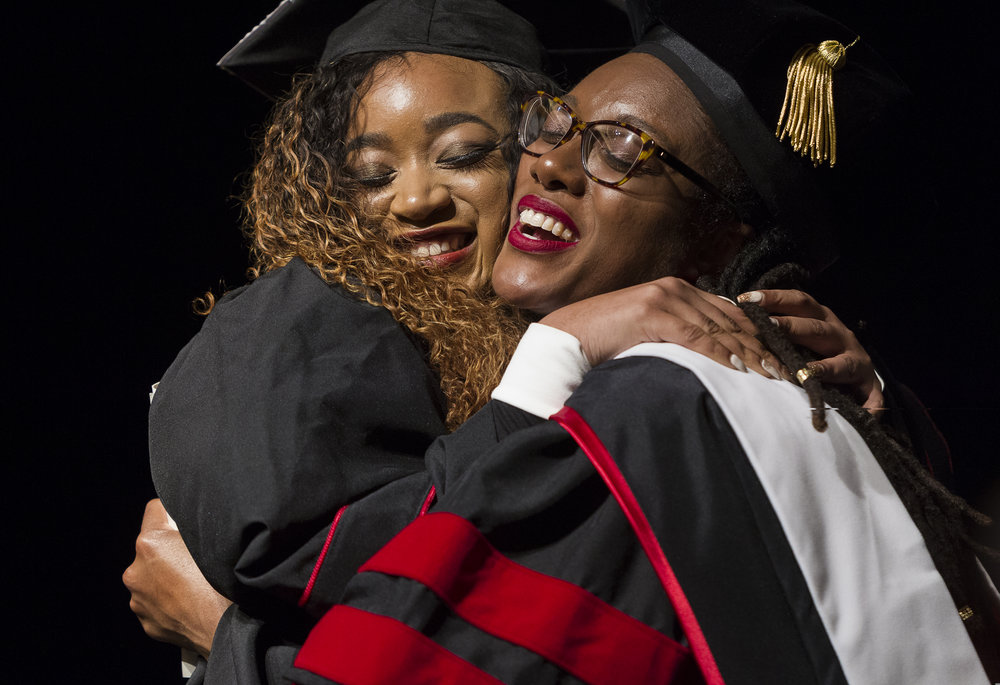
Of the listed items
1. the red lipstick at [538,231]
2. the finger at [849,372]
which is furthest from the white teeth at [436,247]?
the finger at [849,372]

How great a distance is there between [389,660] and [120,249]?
7.41 ft

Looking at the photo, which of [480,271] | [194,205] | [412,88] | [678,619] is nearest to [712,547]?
[678,619]

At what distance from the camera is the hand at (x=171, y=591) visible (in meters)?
1.99

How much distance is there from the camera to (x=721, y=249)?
6.59 feet

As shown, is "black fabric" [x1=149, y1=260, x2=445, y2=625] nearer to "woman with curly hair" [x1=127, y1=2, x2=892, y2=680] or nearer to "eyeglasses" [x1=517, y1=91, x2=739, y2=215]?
"woman with curly hair" [x1=127, y1=2, x2=892, y2=680]

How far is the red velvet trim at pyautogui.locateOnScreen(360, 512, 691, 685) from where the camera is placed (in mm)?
1229

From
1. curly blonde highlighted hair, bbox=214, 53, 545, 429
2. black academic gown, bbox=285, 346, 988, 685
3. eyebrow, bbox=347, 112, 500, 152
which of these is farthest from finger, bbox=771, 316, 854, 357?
eyebrow, bbox=347, 112, 500, 152

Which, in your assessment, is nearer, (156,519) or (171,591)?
(171,591)

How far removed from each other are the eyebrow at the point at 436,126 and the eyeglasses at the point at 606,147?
0.76 feet

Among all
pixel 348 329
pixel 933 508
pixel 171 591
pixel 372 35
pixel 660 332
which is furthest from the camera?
pixel 372 35

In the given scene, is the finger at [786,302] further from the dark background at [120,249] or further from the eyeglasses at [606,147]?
the dark background at [120,249]

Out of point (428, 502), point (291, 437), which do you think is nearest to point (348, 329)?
point (291, 437)

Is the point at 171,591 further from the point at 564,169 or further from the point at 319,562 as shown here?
the point at 564,169

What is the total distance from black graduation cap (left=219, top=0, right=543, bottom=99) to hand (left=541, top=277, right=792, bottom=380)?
949 millimetres
